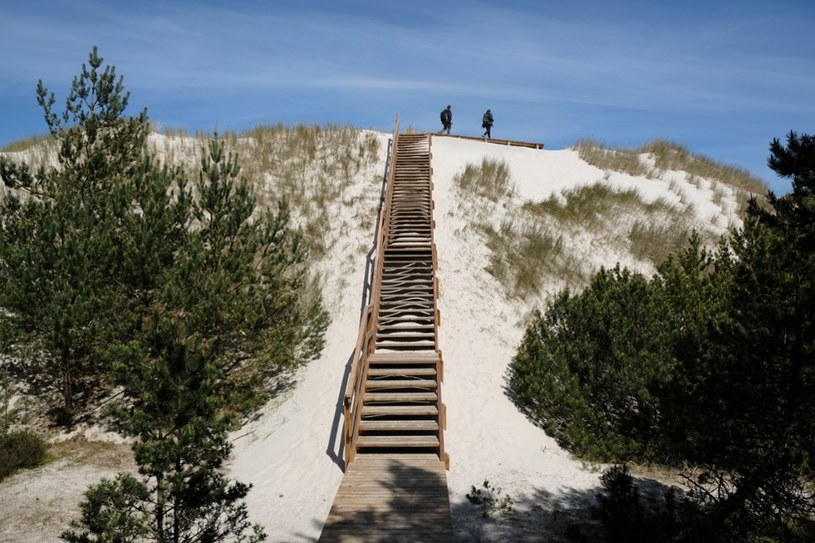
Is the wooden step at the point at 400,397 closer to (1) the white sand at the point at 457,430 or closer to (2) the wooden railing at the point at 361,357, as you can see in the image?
(2) the wooden railing at the point at 361,357

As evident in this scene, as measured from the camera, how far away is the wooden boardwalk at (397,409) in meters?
8.40

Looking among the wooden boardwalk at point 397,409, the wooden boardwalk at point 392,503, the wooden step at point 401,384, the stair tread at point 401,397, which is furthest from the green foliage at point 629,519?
the wooden step at point 401,384

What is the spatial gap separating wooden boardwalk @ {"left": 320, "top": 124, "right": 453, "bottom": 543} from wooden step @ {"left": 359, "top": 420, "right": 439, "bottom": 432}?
22 millimetres

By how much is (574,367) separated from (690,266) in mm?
4653

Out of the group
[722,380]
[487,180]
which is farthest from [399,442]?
[487,180]

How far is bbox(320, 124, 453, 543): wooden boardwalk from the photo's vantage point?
8.40 meters

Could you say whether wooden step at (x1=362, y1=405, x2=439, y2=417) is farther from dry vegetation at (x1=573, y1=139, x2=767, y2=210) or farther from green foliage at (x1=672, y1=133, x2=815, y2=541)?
dry vegetation at (x1=573, y1=139, x2=767, y2=210)

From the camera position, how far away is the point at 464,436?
1188cm

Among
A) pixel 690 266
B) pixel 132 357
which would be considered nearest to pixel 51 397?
pixel 132 357

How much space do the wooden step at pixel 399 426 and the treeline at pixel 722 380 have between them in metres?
3.07

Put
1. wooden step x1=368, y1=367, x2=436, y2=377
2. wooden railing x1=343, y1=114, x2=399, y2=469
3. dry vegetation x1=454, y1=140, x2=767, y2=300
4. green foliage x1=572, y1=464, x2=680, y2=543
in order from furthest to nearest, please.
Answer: dry vegetation x1=454, y1=140, x2=767, y2=300 < wooden step x1=368, y1=367, x2=436, y2=377 < wooden railing x1=343, y1=114, x2=399, y2=469 < green foliage x1=572, y1=464, x2=680, y2=543

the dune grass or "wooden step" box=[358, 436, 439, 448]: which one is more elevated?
the dune grass

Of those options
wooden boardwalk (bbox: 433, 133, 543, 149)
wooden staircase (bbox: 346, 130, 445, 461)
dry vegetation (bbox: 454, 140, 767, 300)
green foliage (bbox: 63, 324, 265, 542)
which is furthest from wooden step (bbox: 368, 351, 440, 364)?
wooden boardwalk (bbox: 433, 133, 543, 149)

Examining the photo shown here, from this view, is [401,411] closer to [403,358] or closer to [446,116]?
[403,358]
